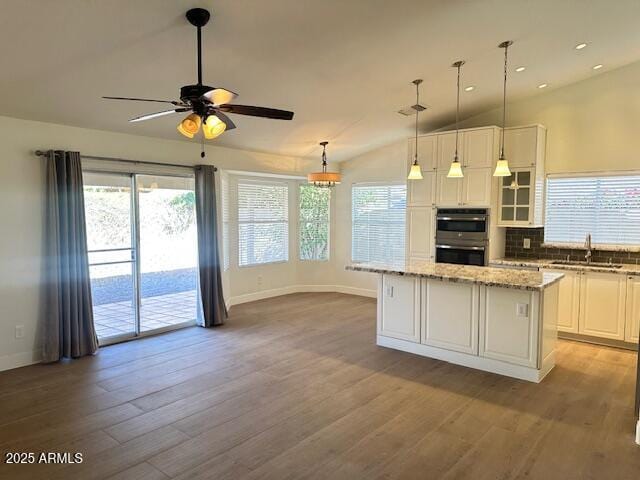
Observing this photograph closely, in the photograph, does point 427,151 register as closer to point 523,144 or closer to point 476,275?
point 523,144

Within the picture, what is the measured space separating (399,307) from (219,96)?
3163 millimetres

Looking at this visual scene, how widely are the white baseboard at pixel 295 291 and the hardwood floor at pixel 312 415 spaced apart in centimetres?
221

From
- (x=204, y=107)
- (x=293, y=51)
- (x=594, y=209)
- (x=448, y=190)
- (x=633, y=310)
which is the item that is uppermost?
(x=293, y=51)

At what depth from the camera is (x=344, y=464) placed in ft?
8.86

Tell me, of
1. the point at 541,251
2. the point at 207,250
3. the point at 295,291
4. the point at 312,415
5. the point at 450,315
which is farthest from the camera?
the point at 295,291

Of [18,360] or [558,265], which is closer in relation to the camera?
[18,360]

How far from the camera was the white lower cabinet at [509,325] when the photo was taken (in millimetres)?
3982

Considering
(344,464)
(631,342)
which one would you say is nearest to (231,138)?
(344,464)

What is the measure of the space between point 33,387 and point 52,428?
976 millimetres

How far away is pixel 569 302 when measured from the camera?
17.5 feet

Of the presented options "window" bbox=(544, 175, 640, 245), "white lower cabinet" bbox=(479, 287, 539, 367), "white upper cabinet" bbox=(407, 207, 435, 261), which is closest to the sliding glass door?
"white upper cabinet" bbox=(407, 207, 435, 261)

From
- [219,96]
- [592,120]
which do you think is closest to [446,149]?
[592,120]

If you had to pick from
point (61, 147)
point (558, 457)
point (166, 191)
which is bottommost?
point (558, 457)

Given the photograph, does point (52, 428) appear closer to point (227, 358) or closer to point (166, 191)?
point (227, 358)
